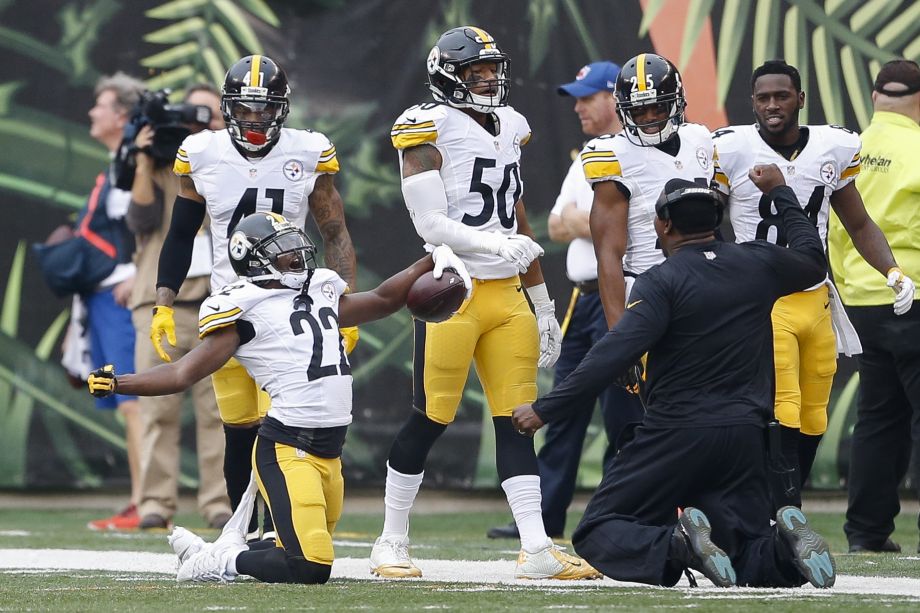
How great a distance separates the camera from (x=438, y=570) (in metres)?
5.75

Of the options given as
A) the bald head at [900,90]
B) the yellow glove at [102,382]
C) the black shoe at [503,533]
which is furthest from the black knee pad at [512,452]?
the bald head at [900,90]

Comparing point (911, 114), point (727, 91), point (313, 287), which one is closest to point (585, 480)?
point (727, 91)

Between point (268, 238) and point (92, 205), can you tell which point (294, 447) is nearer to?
point (268, 238)

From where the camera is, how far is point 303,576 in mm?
5020

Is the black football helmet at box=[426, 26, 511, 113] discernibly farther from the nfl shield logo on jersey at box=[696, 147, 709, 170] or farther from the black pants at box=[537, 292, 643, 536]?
the black pants at box=[537, 292, 643, 536]

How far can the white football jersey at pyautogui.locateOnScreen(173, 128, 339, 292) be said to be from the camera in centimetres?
581

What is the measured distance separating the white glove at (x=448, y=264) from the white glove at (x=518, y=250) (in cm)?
13

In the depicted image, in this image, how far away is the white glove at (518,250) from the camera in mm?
5316

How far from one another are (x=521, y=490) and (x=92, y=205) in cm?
389

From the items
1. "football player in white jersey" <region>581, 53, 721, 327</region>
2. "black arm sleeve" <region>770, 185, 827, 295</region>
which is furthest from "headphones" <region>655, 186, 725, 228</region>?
"football player in white jersey" <region>581, 53, 721, 327</region>

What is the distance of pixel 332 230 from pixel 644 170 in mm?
1171

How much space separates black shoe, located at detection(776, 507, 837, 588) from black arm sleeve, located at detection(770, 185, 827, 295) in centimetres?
74

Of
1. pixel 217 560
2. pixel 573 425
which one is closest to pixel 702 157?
pixel 573 425

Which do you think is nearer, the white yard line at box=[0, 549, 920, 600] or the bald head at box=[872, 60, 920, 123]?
the white yard line at box=[0, 549, 920, 600]
